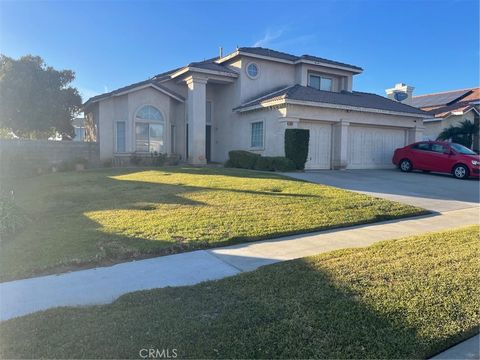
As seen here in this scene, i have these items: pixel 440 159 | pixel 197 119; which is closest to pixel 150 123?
pixel 197 119

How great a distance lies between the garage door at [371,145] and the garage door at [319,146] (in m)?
1.41

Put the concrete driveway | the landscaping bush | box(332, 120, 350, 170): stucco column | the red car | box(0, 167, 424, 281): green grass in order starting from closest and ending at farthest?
box(0, 167, 424, 281): green grass, the concrete driveway, the landscaping bush, the red car, box(332, 120, 350, 170): stucco column

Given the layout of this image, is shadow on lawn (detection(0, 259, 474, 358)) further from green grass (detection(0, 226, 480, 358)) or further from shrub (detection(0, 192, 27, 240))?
shrub (detection(0, 192, 27, 240))

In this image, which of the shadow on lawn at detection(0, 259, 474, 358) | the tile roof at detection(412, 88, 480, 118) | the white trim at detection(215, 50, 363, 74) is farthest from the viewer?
the tile roof at detection(412, 88, 480, 118)

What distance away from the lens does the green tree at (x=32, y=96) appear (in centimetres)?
2361

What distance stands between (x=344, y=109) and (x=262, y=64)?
228 inches

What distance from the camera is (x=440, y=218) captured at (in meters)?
8.70

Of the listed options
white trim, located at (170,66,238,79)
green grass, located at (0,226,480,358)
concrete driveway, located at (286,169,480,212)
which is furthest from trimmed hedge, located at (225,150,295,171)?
green grass, located at (0,226,480,358)

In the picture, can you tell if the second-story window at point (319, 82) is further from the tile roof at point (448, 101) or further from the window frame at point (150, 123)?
the tile roof at point (448, 101)

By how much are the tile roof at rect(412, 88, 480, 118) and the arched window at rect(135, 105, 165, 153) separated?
20.1 meters

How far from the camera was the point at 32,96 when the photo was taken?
24.3 meters

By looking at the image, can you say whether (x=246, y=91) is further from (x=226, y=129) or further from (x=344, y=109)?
(x=344, y=109)

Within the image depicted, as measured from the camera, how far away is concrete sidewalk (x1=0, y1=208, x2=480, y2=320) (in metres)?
4.29

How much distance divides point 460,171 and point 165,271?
16099mm
